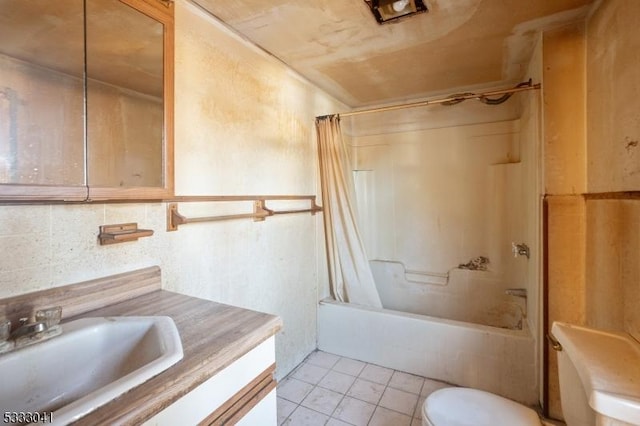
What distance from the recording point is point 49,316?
2.79ft

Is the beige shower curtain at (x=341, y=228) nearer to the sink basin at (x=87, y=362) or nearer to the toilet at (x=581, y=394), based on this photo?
the toilet at (x=581, y=394)

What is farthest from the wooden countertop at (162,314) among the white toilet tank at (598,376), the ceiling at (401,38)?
the ceiling at (401,38)

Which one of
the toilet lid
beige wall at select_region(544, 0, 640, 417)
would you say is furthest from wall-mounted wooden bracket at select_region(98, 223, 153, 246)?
beige wall at select_region(544, 0, 640, 417)

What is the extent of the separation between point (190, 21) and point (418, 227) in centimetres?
250

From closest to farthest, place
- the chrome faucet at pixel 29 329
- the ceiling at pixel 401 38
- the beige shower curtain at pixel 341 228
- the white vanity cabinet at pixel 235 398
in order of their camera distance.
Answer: the white vanity cabinet at pixel 235 398
the chrome faucet at pixel 29 329
the ceiling at pixel 401 38
the beige shower curtain at pixel 341 228

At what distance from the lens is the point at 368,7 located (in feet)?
4.92

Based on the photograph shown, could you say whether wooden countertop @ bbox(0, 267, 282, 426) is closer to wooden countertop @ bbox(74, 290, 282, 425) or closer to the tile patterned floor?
wooden countertop @ bbox(74, 290, 282, 425)

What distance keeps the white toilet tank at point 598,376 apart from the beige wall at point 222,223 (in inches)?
60.8

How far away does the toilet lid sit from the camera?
3.79 ft

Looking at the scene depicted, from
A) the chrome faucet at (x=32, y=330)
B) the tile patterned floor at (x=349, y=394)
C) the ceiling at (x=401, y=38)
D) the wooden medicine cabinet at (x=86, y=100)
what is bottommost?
the tile patterned floor at (x=349, y=394)

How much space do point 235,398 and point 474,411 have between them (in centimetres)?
101

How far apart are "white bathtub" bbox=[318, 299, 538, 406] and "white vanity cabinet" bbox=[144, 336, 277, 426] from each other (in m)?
1.47

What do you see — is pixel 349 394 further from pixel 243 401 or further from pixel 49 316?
pixel 49 316

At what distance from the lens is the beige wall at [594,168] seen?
115 cm
